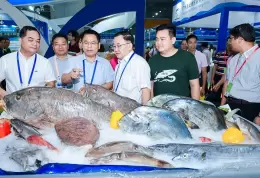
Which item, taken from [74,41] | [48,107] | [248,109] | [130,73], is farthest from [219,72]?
[48,107]

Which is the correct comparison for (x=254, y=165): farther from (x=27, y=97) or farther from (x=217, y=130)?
(x=27, y=97)

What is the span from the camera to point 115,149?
57.5 inches

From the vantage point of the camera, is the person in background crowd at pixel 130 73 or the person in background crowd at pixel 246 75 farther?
the person in background crowd at pixel 246 75

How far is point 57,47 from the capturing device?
359cm

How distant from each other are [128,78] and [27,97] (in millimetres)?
1167

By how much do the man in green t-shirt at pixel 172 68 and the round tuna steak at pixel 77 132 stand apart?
137 centimetres

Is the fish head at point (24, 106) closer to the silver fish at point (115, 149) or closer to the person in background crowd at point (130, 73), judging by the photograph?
the silver fish at point (115, 149)

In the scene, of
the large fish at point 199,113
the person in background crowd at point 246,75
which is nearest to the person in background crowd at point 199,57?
the person in background crowd at point 246,75

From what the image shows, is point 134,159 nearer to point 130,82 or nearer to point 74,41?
point 130,82

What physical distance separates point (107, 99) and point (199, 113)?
2.36 feet

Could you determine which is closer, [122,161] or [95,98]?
[122,161]

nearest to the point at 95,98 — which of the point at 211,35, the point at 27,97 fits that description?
the point at 27,97

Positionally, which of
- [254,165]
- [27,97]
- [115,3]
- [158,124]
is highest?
[115,3]

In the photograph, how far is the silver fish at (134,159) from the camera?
137 cm
